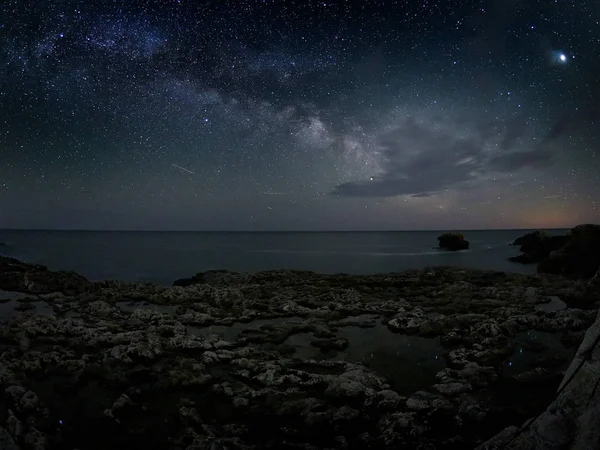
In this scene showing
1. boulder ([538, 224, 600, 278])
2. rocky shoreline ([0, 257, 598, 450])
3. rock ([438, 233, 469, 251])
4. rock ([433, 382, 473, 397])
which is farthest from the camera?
rock ([438, 233, 469, 251])

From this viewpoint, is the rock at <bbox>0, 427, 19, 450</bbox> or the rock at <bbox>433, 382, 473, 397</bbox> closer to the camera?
the rock at <bbox>0, 427, 19, 450</bbox>

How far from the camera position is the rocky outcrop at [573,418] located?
3375 millimetres

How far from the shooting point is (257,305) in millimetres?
14133

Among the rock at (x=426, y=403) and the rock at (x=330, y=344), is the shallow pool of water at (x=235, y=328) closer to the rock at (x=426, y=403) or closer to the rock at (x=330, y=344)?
the rock at (x=330, y=344)

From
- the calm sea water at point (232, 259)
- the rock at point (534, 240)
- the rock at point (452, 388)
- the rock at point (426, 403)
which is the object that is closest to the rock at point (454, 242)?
the calm sea water at point (232, 259)

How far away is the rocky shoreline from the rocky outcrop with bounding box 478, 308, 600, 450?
4.17 feet

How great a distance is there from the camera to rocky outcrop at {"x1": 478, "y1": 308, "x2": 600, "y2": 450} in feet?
11.1

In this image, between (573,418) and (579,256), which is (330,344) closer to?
(573,418)

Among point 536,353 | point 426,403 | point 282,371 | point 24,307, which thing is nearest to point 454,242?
point 536,353

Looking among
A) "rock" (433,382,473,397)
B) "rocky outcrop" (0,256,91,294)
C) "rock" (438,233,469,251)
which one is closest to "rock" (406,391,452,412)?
"rock" (433,382,473,397)

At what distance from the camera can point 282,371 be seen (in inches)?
292

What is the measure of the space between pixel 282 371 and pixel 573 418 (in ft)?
17.3

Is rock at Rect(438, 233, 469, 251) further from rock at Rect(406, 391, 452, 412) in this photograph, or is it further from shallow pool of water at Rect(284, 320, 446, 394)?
rock at Rect(406, 391, 452, 412)

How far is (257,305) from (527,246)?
4182 centimetres
